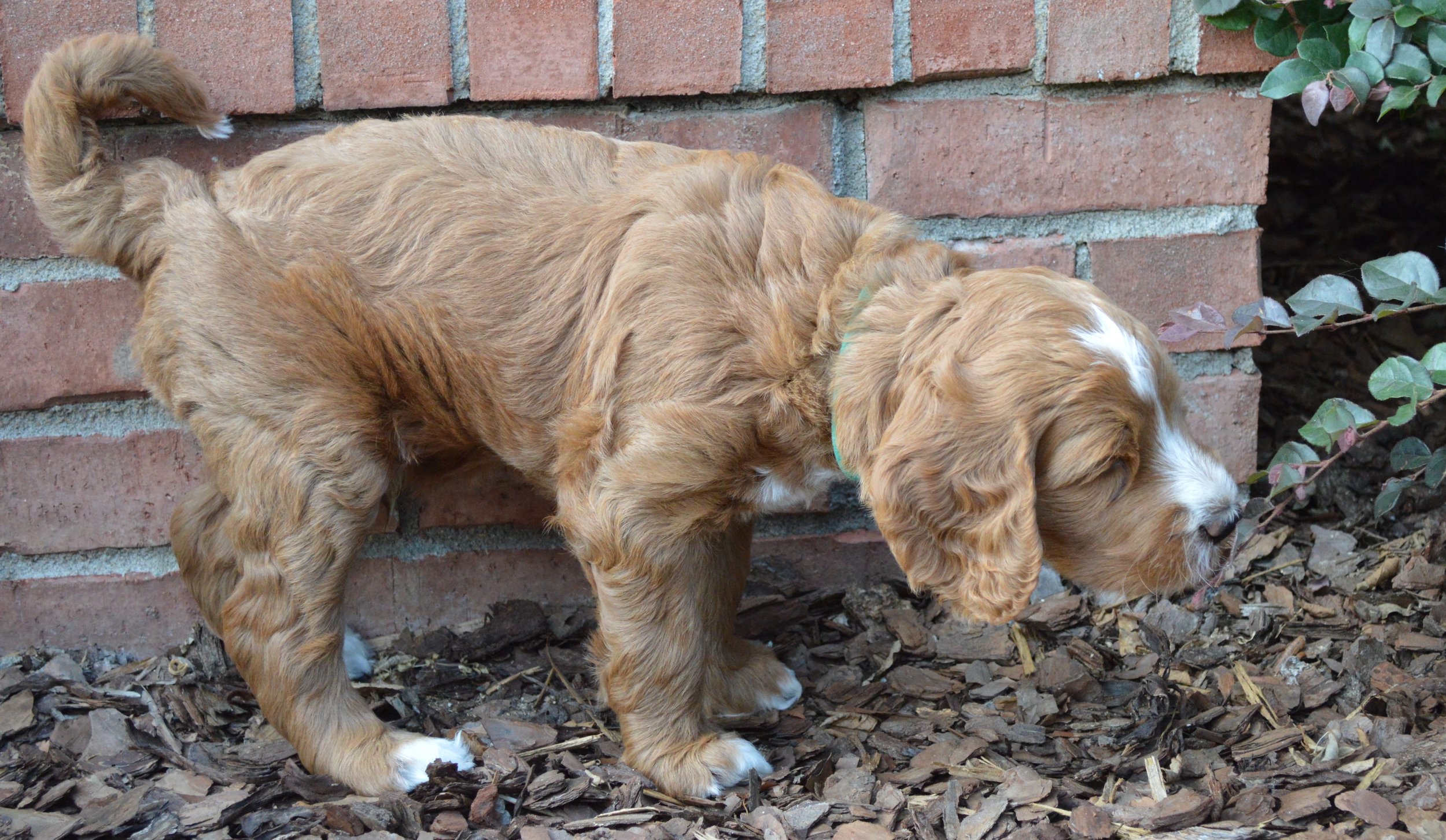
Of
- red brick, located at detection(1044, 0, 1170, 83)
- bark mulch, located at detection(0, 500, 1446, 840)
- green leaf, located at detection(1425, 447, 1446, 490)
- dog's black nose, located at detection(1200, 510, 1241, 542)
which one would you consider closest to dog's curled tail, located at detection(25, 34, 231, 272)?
bark mulch, located at detection(0, 500, 1446, 840)

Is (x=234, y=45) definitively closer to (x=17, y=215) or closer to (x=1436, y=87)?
(x=17, y=215)

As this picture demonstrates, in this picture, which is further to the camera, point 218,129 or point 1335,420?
point 218,129

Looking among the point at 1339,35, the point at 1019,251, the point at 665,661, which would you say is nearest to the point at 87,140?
the point at 665,661

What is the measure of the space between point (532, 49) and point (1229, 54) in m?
1.68

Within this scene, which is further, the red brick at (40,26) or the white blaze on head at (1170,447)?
the red brick at (40,26)

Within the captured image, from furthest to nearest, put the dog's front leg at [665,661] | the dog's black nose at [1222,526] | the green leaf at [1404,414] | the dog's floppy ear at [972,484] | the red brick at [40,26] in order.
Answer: the red brick at [40,26], the dog's front leg at [665,661], the dog's black nose at [1222,526], the green leaf at [1404,414], the dog's floppy ear at [972,484]

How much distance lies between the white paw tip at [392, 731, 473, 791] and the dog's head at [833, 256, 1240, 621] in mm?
1074

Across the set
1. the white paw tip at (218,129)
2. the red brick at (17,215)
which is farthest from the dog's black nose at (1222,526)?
the red brick at (17,215)

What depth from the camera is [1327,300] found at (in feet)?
7.68

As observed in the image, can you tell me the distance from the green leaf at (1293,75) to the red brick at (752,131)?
100cm

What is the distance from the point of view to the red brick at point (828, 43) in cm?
280

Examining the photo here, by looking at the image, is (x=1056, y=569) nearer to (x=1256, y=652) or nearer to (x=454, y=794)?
(x=1256, y=652)

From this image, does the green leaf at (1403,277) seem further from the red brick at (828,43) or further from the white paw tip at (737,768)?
the white paw tip at (737,768)

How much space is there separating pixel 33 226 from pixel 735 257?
1.72 metres
